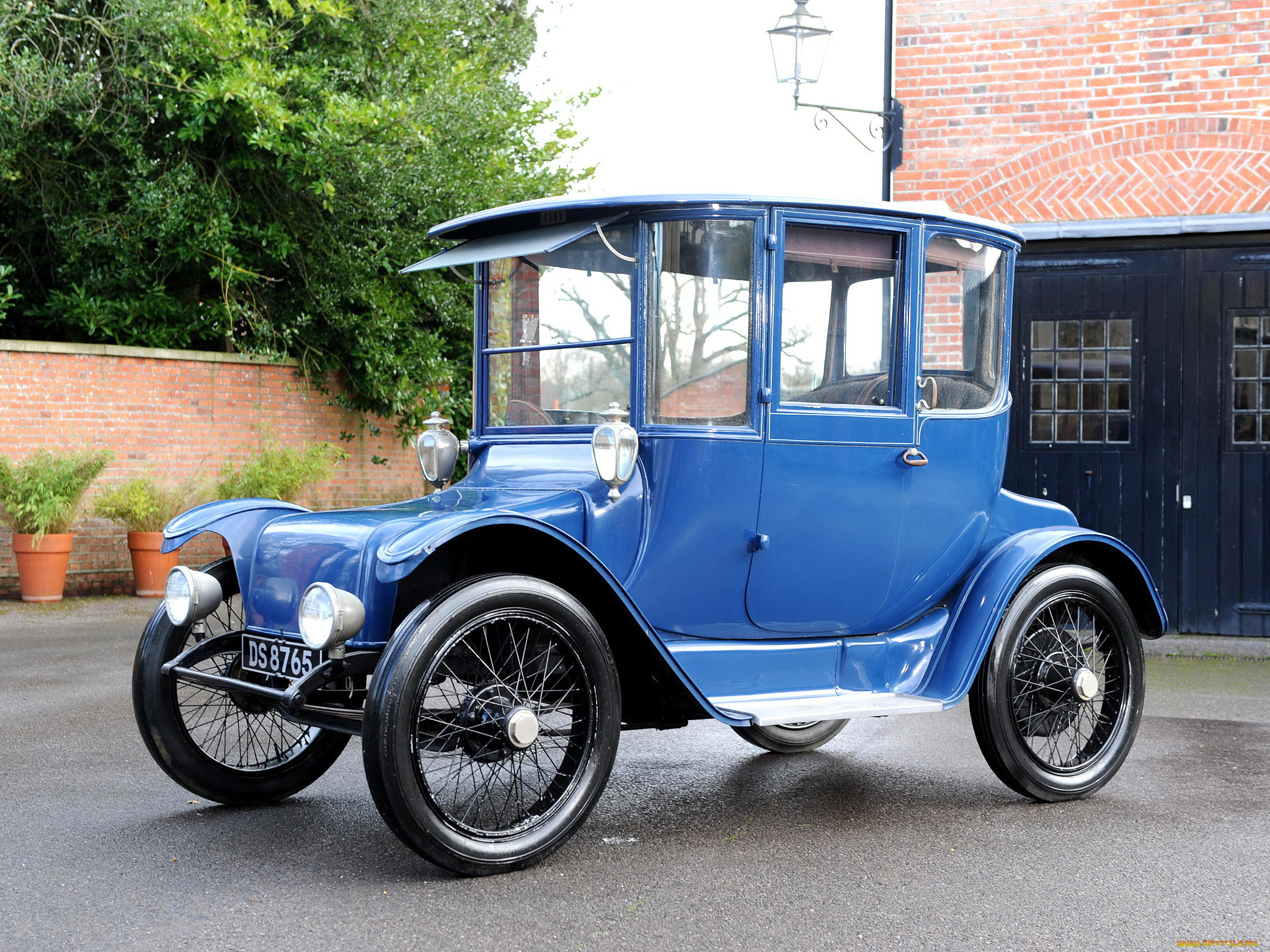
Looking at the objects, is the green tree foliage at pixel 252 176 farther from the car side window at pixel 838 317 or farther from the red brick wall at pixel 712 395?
the red brick wall at pixel 712 395

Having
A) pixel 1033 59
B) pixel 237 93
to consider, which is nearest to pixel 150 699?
pixel 1033 59

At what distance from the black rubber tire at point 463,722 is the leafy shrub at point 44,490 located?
26.9ft

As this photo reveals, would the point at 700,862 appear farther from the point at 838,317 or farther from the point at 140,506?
the point at 140,506

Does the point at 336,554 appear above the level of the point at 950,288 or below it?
below

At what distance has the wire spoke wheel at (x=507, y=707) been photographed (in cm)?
380

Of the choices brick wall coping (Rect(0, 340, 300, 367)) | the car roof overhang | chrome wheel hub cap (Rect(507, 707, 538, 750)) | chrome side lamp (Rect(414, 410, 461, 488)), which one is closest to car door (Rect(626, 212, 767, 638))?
the car roof overhang

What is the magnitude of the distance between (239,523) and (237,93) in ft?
29.2

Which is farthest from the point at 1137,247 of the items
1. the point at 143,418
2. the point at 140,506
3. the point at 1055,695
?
the point at 143,418

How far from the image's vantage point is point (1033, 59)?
9562 mm

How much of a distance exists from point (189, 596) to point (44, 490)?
756cm

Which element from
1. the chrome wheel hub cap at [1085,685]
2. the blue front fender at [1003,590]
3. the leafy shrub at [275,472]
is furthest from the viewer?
the leafy shrub at [275,472]

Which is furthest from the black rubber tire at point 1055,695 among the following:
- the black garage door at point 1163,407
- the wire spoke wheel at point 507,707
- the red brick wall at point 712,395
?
the black garage door at point 1163,407

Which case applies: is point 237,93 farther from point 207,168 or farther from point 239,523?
point 239,523

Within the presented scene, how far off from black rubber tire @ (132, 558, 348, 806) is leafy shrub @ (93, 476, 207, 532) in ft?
24.6
